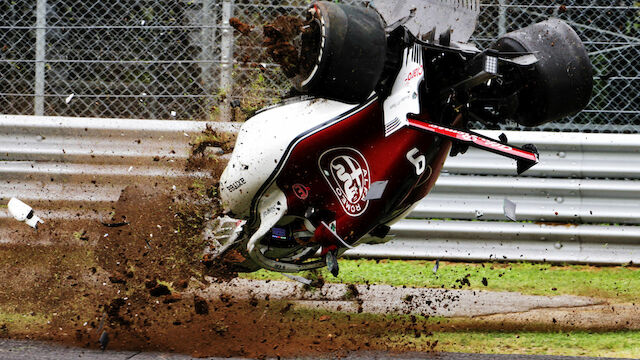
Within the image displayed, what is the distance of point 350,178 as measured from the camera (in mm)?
3508

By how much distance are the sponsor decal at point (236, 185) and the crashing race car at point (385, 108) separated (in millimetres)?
24

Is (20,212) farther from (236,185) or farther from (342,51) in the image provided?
(342,51)

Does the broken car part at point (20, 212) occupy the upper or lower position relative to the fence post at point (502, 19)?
lower

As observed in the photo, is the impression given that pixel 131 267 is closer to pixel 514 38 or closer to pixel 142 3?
pixel 142 3

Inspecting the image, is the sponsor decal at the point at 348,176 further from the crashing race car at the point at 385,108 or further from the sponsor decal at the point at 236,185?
the sponsor decal at the point at 236,185

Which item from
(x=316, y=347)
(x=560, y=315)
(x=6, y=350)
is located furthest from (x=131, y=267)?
(x=560, y=315)

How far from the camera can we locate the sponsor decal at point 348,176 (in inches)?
136

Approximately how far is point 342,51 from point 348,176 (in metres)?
0.70

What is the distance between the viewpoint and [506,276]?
563cm

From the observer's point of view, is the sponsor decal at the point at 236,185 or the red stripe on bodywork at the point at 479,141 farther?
the sponsor decal at the point at 236,185

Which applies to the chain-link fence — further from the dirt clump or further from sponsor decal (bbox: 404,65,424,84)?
sponsor decal (bbox: 404,65,424,84)

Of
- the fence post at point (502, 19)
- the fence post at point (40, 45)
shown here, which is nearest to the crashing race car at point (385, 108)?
the fence post at point (502, 19)

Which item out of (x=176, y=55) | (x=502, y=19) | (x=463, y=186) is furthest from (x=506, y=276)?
(x=176, y=55)

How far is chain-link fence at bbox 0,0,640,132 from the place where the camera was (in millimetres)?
5586
